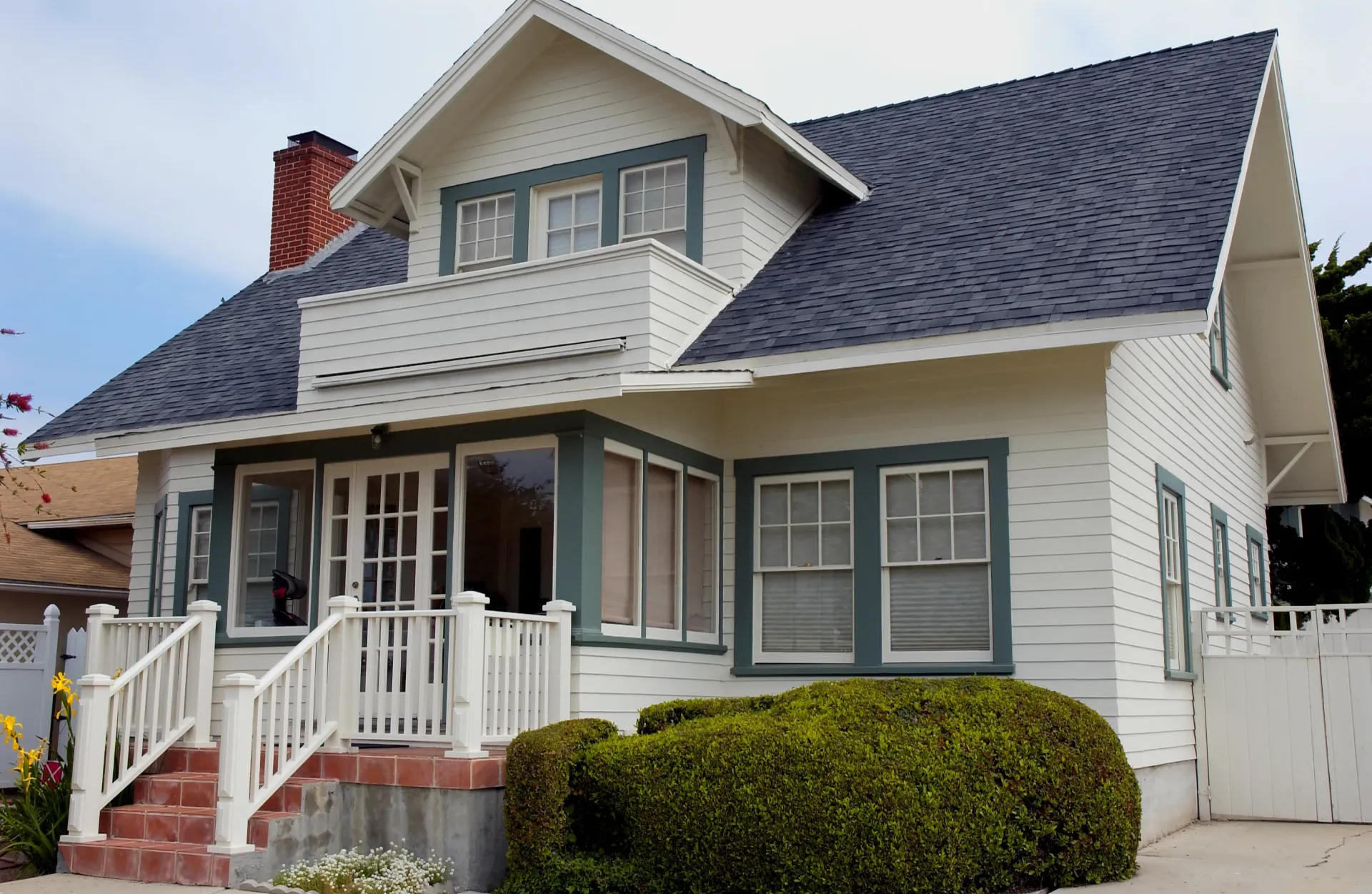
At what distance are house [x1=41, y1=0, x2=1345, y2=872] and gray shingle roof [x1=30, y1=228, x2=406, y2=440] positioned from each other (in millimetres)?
104

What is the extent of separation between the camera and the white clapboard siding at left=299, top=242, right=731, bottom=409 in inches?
446

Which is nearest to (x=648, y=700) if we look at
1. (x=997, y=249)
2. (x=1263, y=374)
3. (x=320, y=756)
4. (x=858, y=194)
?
(x=320, y=756)

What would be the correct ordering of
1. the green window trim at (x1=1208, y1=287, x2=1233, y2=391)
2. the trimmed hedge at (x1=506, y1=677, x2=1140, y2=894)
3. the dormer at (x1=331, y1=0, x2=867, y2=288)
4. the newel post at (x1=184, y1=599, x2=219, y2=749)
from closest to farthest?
the trimmed hedge at (x1=506, y1=677, x2=1140, y2=894)
the newel post at (x1=184, y1=599, x2=219, y2=749)
the dormer at (x1=331, y1=0, x2=867, y2=288)
the green window trim at (x1=1208, y1=287, x2=1233, y2=391)

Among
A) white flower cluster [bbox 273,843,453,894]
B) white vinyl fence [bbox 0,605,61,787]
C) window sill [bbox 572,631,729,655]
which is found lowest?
white flower cluster [bbox 273,843,453,894]

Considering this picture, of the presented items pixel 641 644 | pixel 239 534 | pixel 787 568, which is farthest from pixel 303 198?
pixel 641 644

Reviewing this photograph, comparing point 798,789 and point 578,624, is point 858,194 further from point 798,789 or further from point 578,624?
point 798,789

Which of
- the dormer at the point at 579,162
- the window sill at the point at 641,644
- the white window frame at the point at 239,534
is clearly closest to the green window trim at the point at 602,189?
the dormer at the point at 579,162

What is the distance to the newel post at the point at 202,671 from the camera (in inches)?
422

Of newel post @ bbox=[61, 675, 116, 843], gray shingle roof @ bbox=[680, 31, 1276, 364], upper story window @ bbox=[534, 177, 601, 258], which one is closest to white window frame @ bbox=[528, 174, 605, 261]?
upper story window @ bbox=[534, 177, 601, 258]

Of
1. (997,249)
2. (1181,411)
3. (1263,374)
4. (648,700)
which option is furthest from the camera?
(1263,374)

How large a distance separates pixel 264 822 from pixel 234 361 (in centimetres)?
755

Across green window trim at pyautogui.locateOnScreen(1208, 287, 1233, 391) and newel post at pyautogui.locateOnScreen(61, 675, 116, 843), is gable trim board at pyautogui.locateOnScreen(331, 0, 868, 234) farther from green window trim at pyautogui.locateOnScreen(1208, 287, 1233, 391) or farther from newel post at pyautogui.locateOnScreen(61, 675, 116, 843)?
newel post at pyautogui.locateOnScreen(61, 675, 116, 843)

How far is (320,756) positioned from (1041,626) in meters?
5.53

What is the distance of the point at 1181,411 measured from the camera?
1359 centimetres
